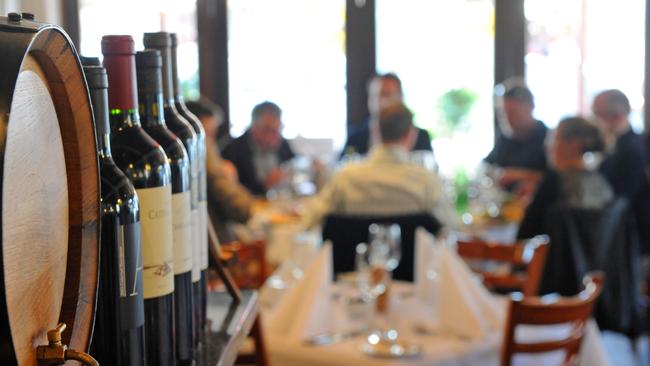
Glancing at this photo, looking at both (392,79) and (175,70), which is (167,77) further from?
(392,79)

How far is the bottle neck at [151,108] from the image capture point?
1032 millimetres

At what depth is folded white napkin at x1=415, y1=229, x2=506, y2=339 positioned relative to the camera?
105 inches

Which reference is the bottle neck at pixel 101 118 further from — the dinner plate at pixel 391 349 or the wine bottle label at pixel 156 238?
the dinner plate at pixel 391 349

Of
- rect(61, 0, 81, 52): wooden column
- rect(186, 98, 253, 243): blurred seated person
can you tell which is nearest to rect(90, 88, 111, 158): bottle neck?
rect(186, 98, 253, 243): blurred seated person

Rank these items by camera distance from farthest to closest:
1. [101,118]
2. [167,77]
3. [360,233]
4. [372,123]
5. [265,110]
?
[265,110]
[372,123]
[360,233]
[167,77]
[101,118]

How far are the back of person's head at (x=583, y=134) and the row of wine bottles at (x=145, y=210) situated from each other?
11.4 ft

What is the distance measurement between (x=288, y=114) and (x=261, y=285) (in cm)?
419

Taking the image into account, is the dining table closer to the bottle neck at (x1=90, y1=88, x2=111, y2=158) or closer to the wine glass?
the wine glass

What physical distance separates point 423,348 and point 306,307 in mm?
360

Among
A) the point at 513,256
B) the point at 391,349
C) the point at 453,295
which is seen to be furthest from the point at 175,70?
the point at 513,256

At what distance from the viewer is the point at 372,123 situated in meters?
6.05

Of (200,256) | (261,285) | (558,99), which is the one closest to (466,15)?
(558,99)

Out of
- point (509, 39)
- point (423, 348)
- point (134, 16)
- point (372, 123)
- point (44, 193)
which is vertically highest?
point (134, 16)

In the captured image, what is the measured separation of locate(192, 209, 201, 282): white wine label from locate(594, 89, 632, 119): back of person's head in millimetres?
5064
